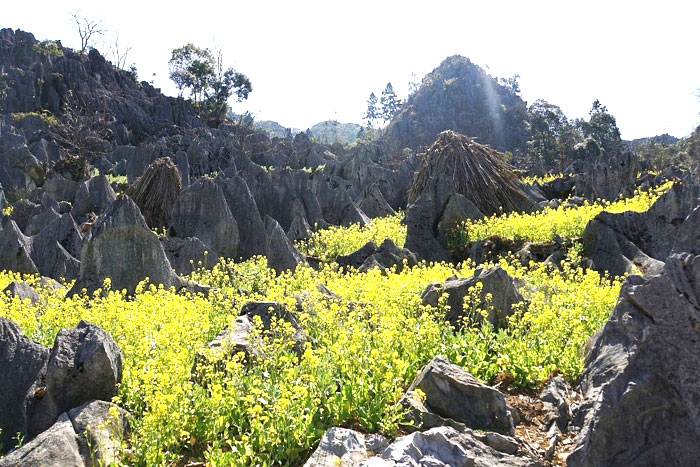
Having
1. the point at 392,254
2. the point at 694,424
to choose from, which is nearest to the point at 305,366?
the point at 694,424

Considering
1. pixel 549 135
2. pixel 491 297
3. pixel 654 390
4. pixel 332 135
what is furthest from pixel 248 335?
pixel 332 135

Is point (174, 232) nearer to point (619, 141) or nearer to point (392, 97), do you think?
point (619, 141)

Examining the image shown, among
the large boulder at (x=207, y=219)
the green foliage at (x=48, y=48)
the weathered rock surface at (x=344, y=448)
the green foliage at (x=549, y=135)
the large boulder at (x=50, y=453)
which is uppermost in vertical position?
the green foliage at (x=48, y=48)

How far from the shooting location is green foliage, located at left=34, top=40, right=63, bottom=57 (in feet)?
237

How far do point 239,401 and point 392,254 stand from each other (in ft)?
30.9

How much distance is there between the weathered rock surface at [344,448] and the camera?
4656 mm

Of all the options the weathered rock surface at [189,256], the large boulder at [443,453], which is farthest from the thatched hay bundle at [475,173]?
the large boulder at [443,453]

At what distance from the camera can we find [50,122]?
56.8 metres

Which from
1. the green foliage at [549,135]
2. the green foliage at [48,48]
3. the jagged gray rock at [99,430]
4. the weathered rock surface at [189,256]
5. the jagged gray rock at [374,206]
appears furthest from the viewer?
the green foliage at [48,48]

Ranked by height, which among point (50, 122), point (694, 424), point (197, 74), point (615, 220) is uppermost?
point (197, 74)

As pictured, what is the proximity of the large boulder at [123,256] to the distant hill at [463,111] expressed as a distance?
78703 mm

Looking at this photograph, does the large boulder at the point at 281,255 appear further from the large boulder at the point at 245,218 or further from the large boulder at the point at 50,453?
the large boulder at the point at 50,453

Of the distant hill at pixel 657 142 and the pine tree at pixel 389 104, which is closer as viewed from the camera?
the distant hill at pixel 657 142

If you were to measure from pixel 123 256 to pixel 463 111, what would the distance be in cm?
9598
